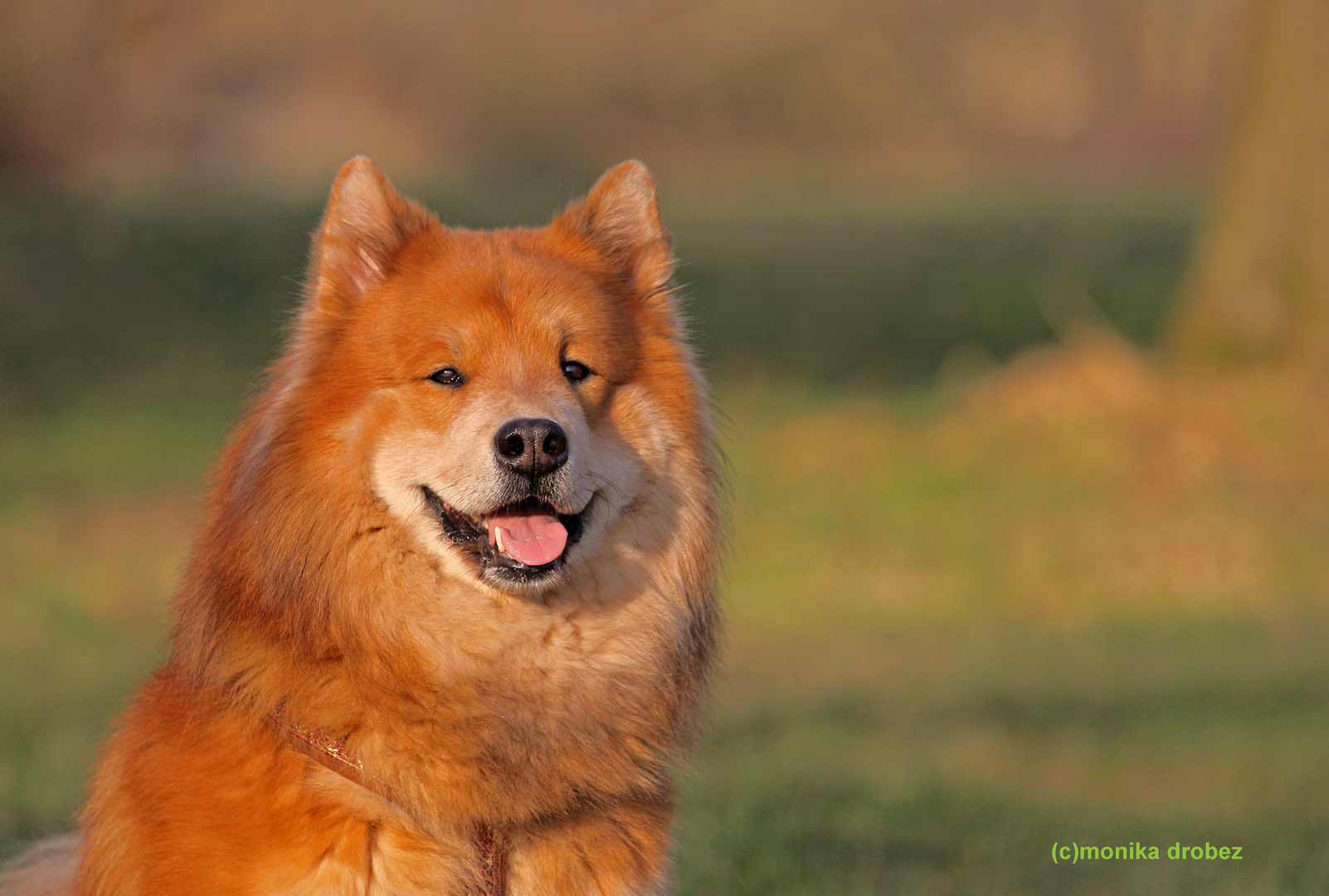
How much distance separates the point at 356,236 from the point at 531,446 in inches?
28.9

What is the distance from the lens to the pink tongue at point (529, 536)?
10.9 ft

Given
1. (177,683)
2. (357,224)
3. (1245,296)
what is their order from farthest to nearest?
(1245,296) → (357,224) → (177,683)

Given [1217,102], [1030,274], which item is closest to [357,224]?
[1030,274]

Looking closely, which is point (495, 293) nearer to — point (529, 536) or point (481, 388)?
point (481, 388)

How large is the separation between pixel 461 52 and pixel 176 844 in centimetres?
2722

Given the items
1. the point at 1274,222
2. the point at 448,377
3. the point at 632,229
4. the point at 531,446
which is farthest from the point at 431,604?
the point at 1274,222

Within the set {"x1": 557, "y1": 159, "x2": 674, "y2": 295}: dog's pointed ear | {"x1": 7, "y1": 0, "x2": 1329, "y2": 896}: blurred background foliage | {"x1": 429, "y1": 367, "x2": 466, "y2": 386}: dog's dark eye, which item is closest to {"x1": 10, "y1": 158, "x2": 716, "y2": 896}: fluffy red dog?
{"x1": 429, "y1": 367, "x2": 466, "y2": 386}: dog's dark eye

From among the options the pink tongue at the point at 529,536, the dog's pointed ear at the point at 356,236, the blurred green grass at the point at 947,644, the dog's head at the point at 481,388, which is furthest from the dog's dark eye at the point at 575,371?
the blurred green grass at the point at 947,644

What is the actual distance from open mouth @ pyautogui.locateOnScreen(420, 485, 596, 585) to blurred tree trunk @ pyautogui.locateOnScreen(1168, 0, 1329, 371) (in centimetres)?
918

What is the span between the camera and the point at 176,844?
2.88 m

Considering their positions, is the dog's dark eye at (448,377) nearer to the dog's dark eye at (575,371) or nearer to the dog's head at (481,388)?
the dog's head at (481,388)

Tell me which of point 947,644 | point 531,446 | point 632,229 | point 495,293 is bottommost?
point 947,644

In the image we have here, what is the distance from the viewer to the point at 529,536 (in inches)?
132

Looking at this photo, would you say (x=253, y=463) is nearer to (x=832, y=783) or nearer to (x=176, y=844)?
(x=176, y=844)
